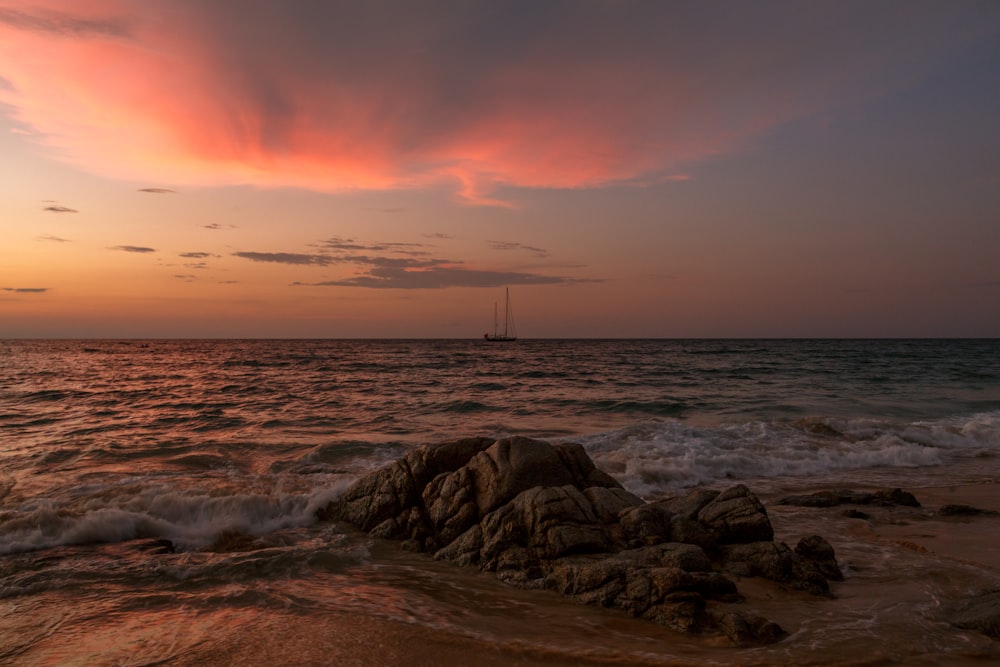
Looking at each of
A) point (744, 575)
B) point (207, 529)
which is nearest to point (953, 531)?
point (744, 575)

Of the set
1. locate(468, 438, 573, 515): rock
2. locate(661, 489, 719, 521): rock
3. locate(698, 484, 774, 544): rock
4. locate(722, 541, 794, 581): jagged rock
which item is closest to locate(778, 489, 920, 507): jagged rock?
locate(661, 489, 719, 521): rock

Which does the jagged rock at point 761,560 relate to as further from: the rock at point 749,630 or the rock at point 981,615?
the rock at point 981,615

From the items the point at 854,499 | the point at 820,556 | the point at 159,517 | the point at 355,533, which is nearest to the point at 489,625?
the point at 355,533

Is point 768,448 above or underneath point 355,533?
above

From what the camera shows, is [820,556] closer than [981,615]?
No

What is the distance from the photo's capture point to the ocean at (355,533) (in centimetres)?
606

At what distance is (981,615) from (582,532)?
4476mm

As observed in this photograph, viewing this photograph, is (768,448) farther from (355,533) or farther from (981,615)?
(355,533)

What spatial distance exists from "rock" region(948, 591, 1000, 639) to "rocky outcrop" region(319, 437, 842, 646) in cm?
136

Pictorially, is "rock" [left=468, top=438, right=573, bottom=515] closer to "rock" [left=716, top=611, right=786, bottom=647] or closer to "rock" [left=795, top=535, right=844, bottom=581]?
"rock" [left=795, top=535, right=844, bottom=581]

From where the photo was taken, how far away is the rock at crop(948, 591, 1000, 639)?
607cm

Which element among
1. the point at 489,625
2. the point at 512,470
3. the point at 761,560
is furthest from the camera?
the point at 512,470

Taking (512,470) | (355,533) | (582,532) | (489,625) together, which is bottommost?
(355,533)

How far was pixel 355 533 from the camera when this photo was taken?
10273mm
